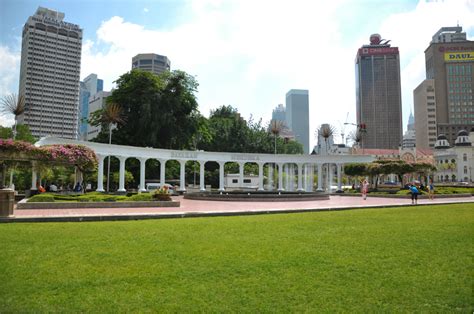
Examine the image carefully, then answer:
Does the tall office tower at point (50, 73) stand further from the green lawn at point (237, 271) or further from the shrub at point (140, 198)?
the green lawn at point (237, 271)

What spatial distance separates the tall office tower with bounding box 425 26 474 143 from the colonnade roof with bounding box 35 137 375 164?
113m

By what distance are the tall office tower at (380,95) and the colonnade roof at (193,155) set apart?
13085cm

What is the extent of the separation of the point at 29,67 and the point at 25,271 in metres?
96.4

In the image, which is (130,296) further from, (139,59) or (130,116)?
(139,59)

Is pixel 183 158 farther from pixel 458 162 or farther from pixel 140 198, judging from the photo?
pixel 458 162

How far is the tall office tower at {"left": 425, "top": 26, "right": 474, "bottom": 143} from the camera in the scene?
142m

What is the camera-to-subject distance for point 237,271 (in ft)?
22.4

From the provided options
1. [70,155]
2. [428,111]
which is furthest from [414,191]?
[428,111]

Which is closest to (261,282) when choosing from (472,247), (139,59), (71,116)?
(472,247)

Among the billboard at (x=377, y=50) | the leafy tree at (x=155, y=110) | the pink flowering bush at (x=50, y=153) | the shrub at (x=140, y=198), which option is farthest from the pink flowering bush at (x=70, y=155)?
the billboard at (x=377, y=50)

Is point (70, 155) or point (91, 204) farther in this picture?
point (70, 155)

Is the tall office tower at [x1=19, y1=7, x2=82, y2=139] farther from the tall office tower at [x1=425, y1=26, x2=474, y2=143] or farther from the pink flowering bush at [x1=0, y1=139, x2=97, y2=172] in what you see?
the tall office tower at [x1=425, y1=26, x2=474, y2=143]

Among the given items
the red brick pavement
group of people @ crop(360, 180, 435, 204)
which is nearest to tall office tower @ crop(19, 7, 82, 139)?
the red brick pavement

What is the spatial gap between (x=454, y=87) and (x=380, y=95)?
3648 centimetres
